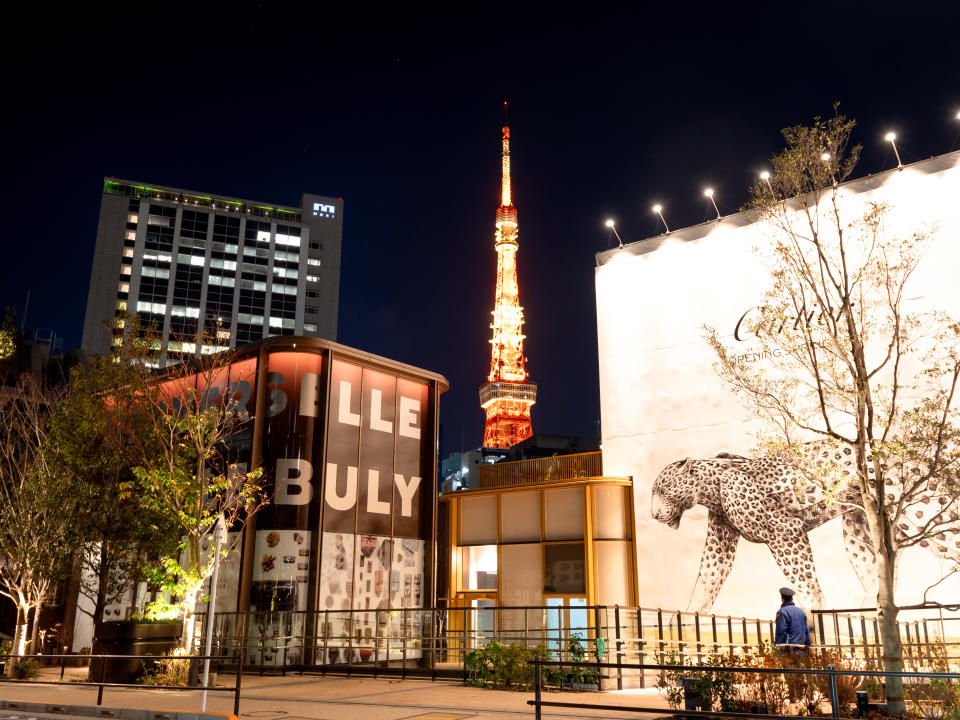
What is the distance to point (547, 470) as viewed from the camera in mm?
26188

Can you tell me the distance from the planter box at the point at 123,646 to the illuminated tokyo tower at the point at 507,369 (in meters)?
88.3

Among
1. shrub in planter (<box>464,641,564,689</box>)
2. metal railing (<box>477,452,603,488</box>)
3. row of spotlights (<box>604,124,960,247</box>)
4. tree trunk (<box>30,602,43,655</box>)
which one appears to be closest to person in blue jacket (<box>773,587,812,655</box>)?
shrub in planter (<box>464,641,564,689</box>)

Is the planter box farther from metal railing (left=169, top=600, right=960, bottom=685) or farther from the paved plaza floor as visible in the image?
metal railing (left=169, top=600, right=960, bottom=685)

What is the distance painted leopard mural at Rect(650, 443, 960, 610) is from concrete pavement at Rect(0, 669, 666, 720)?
8.19 meters

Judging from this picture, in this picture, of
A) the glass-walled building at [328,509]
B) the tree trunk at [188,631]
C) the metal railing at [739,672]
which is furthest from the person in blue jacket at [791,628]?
the tree trunk at [188,631]

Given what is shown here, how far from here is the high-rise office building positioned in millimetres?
101812

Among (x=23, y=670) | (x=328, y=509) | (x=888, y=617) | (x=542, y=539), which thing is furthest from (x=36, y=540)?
(x=888, y=617)

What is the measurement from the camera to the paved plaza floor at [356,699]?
10.5m

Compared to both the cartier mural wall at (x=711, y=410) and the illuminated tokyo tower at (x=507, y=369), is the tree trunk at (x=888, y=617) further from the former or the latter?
the illuminated tokyo tower at (x=507, y=369)

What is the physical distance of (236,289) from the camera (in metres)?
108

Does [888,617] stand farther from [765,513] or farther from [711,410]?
[711,410]

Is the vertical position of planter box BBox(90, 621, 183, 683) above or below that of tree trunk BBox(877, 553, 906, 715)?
below

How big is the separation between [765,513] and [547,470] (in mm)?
7483

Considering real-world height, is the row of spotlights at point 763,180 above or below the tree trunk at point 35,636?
above
